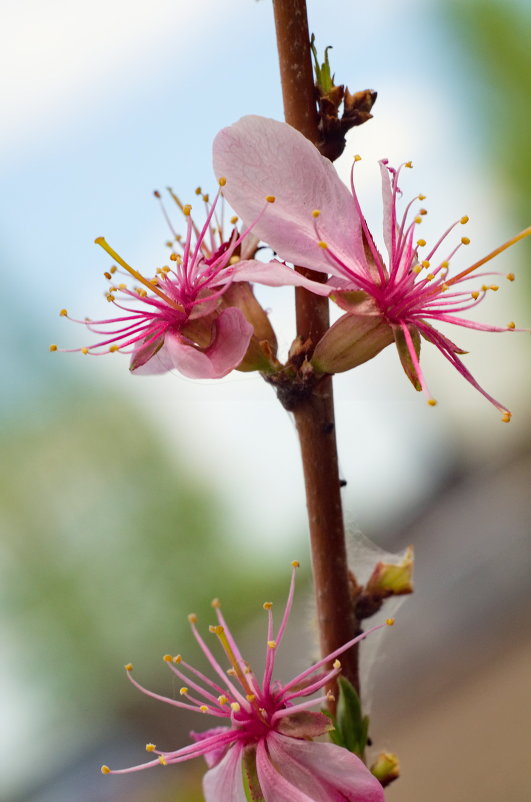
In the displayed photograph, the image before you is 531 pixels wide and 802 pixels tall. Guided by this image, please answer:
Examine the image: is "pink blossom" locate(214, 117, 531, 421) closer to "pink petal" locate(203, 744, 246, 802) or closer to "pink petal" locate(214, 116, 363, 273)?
"pink petal" locate(214, 116, 363, 273)

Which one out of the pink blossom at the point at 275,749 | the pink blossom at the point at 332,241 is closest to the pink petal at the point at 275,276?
the pink blossom at the point at 332,241

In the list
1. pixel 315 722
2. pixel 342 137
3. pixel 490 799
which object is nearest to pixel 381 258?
pixel 342 137

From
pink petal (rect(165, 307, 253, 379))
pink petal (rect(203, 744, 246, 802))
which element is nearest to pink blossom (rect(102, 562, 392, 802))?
pink petal (rect(203, 744, 246, 802))

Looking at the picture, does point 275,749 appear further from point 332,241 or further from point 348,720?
point 332,241

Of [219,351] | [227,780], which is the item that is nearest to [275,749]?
[227,780]

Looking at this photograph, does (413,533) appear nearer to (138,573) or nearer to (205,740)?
(138,573)

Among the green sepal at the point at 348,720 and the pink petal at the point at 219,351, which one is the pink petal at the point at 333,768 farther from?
the pink petal at the point at 219,351

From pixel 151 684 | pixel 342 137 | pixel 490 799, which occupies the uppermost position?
pixel 342 137
